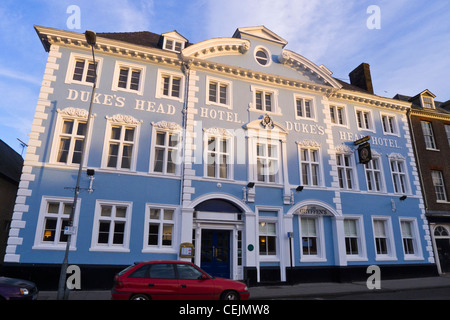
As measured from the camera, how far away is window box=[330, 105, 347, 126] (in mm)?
21156

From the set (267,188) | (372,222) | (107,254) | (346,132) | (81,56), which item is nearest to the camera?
(107,254)

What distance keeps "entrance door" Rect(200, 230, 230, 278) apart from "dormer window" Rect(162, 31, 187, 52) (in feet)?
37.2

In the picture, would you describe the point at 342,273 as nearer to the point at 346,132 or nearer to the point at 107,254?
the point at 346,132

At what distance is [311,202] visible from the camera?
59.0 feet

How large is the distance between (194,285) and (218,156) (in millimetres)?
8831

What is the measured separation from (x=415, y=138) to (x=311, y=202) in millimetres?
11431

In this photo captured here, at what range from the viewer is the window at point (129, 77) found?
16.6 m

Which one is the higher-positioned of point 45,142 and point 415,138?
point 415,138

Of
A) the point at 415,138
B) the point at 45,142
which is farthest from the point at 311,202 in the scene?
the point at 45,142

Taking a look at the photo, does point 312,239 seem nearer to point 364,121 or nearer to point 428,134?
point 364,121

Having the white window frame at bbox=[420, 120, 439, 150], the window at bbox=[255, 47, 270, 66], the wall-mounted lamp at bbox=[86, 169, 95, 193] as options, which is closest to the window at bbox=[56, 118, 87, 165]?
the wall-mounted lamp at bbox=[86, 169, 95, 193]

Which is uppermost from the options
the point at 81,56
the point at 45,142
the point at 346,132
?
the point at 81,56

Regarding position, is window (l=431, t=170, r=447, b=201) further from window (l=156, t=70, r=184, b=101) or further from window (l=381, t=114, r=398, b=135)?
window (l=156, t=70, r=184, b=101)

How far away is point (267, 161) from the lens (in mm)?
18031
